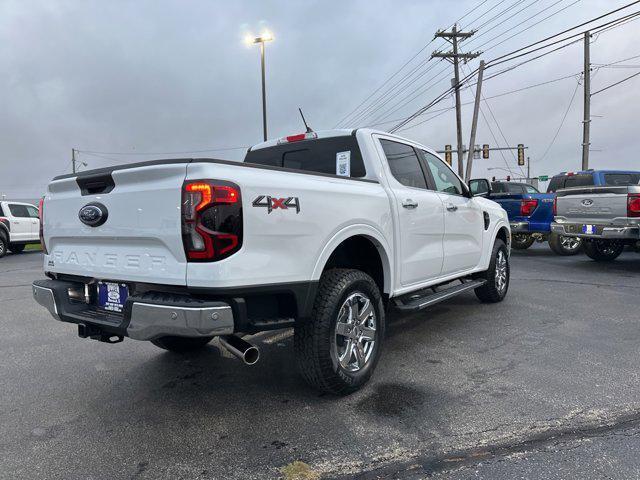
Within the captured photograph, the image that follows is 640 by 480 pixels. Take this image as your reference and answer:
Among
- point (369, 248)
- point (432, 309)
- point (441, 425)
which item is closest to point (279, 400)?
point (441, 425)

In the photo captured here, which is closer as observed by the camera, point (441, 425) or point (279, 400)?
point (441, 425)

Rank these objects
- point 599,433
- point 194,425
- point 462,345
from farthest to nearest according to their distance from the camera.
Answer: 1. point 462,345
2. point 194,425
3. point 599,433

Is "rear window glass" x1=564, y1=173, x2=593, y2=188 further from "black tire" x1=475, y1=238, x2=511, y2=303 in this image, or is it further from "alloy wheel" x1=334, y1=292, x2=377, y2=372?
"alloy wheel" x1=334, y1=292, x2=377, y2=372

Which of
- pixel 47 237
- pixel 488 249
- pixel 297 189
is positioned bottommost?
pixel 488 249

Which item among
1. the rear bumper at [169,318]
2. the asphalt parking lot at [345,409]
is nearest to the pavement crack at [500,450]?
the asphalt parking lot at [345,409]

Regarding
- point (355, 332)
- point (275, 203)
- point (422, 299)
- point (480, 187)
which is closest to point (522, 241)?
point (480, 187)

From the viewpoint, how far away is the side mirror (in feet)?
19.4

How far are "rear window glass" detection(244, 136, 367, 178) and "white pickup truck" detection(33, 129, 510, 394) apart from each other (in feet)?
0.04

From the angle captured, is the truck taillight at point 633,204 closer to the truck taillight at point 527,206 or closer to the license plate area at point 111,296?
the truck taillight at point 527,206

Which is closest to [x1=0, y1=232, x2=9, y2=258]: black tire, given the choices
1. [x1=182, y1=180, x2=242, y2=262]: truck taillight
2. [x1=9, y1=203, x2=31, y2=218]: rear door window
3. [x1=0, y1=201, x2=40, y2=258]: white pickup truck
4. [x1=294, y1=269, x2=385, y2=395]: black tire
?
[x1=0, y1=201, x2=40, y2=258]: white pickup truck

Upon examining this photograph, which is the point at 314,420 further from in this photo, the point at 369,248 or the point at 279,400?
the point at 369,248

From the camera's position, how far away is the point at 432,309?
6.27 meters

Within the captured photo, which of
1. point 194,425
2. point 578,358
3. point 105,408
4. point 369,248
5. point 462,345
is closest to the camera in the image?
point 194,425

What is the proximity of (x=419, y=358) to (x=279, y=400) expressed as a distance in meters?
1.46
